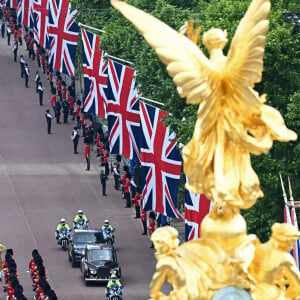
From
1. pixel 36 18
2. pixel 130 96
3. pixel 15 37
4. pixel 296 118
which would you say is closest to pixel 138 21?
pixel 296 118

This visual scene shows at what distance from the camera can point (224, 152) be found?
45.0 ft

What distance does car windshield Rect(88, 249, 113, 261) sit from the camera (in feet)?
237

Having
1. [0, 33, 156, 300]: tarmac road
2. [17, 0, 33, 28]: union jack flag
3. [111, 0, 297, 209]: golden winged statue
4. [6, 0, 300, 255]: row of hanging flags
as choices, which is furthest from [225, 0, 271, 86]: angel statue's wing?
[17, 0, 33, 28]: union jack flag

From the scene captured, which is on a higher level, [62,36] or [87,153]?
[62,36]

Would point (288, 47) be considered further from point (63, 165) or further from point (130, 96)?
point (63, 165)

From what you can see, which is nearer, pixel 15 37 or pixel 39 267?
pixel 39 267

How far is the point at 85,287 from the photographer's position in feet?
236

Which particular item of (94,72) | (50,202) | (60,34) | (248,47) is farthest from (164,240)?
(60,34)

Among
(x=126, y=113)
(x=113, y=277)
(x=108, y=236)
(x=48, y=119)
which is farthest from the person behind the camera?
(x=48, y=119)

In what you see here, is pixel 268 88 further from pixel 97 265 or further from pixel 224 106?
pixel 224 106

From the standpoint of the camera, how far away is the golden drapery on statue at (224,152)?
13.5m

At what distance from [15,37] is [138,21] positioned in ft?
412

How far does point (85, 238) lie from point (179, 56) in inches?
2467

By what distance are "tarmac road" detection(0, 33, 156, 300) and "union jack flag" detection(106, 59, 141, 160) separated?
424 cm
